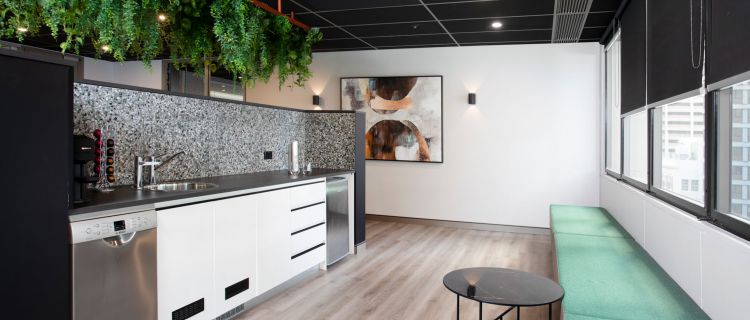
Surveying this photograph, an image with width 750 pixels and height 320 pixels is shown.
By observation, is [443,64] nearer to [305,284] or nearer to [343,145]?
[343,145]

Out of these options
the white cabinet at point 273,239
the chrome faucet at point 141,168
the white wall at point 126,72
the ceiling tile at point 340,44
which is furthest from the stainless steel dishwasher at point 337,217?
the white wall at point 126,72

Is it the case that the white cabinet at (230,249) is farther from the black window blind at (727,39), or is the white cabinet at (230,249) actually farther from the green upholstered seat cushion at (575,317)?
the black window blind at (727,39)

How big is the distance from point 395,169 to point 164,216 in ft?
14.2

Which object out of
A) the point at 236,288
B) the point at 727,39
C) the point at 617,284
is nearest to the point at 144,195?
the point at 236,288

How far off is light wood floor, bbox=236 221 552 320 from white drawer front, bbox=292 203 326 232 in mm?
463

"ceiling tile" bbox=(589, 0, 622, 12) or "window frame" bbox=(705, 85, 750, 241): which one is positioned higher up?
"ceiling tile" bbox=(589, 0, 622, 12)

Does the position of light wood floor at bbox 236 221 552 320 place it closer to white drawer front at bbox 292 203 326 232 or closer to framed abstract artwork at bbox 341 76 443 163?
white drawer front at bbox 292 203 326 232

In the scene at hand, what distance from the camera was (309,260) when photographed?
3.83 meters

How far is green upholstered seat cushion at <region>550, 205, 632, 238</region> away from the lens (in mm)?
3662

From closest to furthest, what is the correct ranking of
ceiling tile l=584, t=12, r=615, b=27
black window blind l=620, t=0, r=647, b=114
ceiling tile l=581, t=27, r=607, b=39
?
black window blind l=620, t=0, r=647, b=114
ceiling tile l=584, t=12, r=615, b=27
ceiling tile l=581, t=27, r=607, b=39

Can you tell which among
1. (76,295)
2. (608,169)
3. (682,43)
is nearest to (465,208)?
(608,169)

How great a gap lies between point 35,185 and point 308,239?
217 centimetres

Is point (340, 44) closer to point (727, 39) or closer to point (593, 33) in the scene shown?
point (593, 33)

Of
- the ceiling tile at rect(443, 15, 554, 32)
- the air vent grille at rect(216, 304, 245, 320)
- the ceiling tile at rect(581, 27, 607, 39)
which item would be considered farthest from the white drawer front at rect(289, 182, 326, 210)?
the ceiling tile at rect(581, 27, 607, 39)
